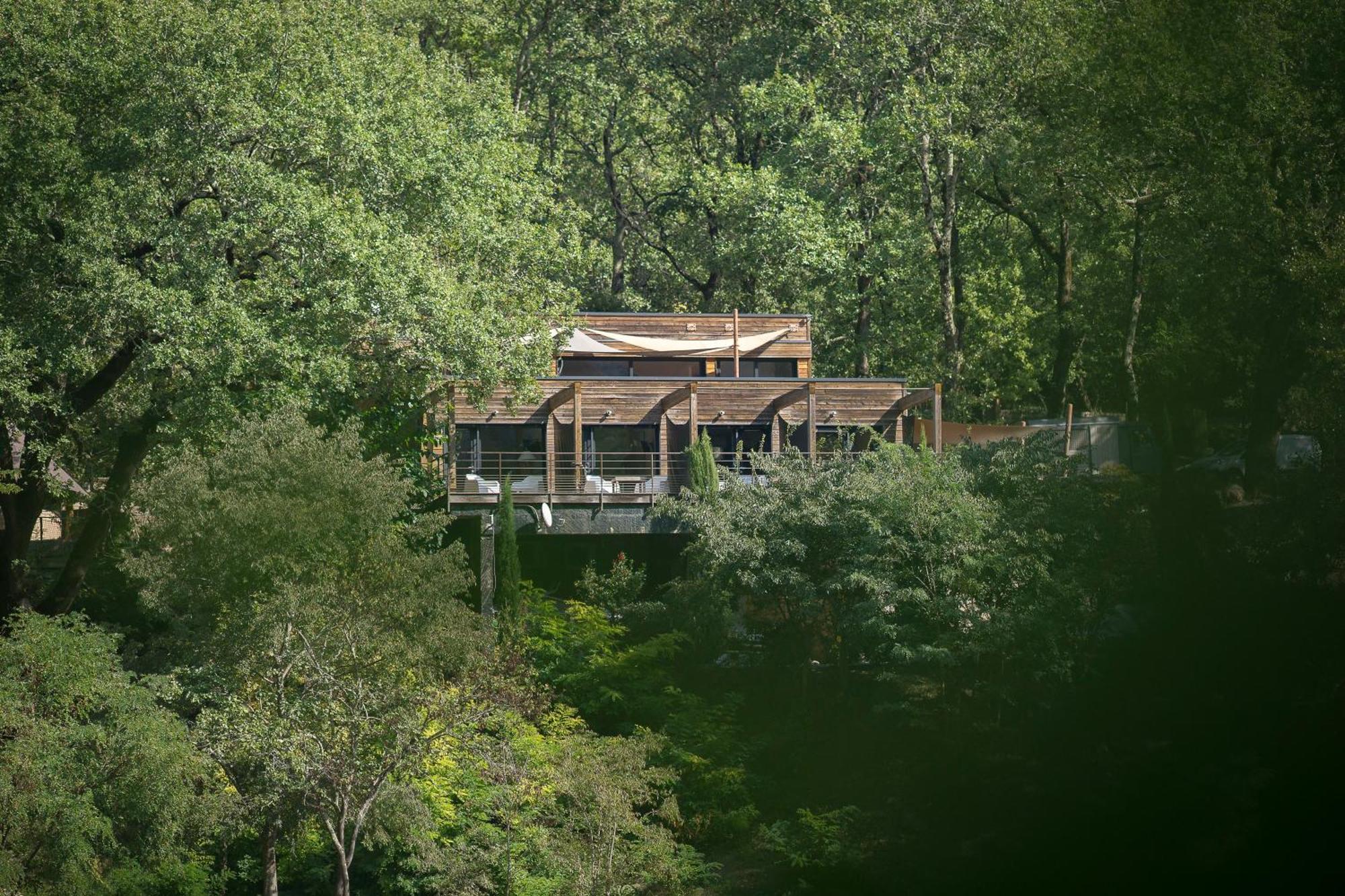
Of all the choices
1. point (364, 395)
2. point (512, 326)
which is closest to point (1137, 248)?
point (512, 326)

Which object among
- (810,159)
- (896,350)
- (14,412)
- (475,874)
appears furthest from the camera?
(896,350)

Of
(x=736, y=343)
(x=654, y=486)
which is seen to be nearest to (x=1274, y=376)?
(x=654, y=486)

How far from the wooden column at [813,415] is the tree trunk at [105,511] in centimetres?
1500

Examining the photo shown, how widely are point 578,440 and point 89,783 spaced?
56.1 feet

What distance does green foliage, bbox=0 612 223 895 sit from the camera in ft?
78.4

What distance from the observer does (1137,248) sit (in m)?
41.5

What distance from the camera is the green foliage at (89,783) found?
23.9 m

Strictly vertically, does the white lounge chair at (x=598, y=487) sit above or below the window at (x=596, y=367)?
below

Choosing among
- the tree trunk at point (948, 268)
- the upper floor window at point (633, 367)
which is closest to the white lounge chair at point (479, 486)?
the upper floor window at point (633, 367)

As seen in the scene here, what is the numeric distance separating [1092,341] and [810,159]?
1040 cm

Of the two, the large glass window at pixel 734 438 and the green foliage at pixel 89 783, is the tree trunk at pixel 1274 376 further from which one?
the green foliage at pixel 89 783

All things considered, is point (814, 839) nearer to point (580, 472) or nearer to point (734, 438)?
point (580, 472)

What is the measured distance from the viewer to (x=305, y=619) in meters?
26.5

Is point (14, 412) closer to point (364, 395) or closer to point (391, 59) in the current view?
point (364, 395)
